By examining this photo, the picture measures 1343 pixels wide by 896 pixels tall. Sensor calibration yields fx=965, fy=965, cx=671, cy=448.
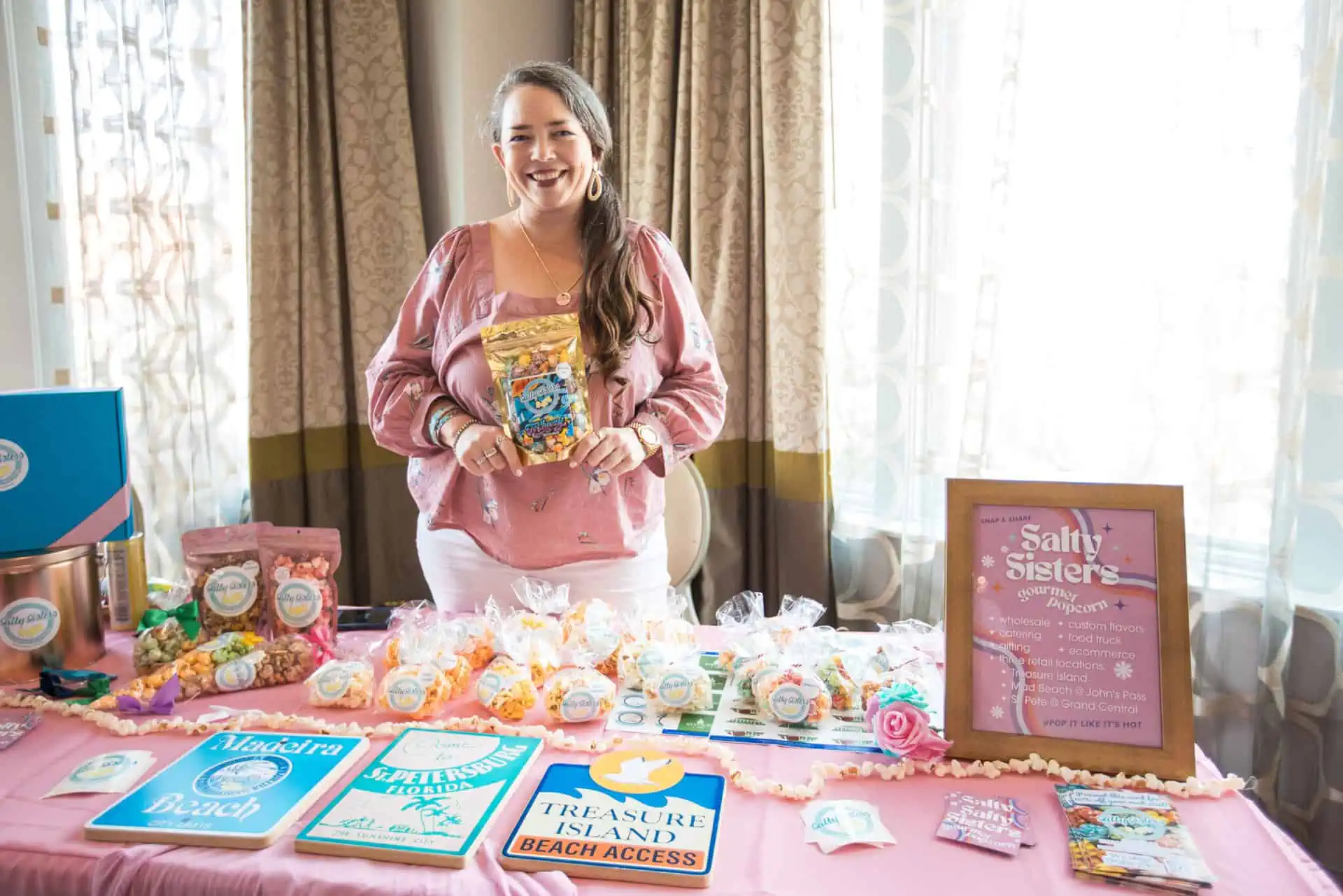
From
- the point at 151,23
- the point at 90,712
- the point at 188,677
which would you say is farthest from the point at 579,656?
the point at 151,23

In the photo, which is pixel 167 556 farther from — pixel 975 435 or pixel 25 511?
pixel 975 435

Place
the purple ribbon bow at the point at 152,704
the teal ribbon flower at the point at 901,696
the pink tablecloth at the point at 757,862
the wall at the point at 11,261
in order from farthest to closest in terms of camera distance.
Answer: the wall at the point at 11,261 → the purple ribbon bow at the point at 152,704 → the teal ribbon flower at the point at 901,696 → the pink tablecloth at the point at 757,862

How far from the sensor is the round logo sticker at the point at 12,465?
4.56ft

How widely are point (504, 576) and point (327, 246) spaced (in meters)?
1.71

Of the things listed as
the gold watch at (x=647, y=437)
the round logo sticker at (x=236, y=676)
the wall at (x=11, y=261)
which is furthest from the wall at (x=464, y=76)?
the round logo sticker at (x=236, y=676)

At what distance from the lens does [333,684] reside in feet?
4.26

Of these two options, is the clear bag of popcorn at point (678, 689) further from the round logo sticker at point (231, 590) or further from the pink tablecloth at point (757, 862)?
the round logo sticker at point (231, 590)

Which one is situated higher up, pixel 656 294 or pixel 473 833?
pixel 656 294

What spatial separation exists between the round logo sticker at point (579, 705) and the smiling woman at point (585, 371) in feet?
1.74

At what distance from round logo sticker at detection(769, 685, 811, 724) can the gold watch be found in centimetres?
64

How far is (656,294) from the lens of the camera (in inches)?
75.4

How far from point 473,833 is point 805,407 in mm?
1902

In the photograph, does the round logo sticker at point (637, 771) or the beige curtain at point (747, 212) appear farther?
the beige curtain at point (747, 212)

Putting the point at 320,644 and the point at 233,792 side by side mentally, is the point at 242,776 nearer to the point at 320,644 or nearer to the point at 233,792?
the point at 233,792
